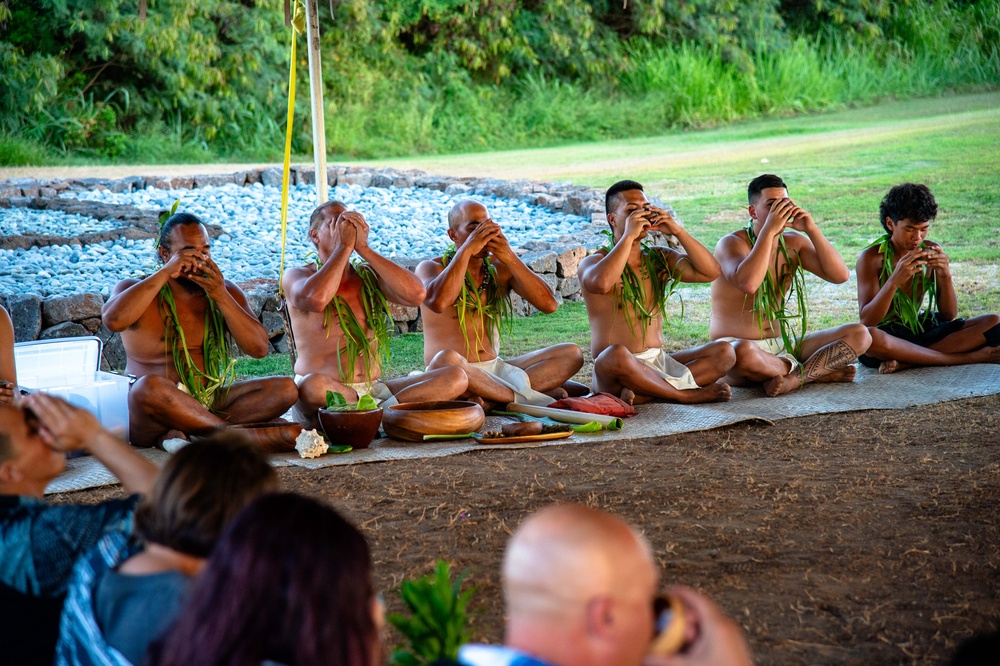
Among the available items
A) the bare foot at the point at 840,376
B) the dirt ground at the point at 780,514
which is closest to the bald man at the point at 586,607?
the dirt ground at the point at 780,514

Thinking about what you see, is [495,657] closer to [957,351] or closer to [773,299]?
[773,299]

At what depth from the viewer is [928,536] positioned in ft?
10.7

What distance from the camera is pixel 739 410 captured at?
16.3 ft

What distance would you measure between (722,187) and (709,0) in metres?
5.71

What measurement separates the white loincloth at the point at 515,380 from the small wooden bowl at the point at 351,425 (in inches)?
33.7

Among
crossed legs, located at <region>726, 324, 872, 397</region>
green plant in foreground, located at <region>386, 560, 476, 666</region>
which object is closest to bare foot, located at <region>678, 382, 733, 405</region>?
crossed legs, located at <region>726, 324, 872, 397</region>

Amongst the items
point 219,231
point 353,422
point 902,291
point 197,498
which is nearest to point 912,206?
point 902,291

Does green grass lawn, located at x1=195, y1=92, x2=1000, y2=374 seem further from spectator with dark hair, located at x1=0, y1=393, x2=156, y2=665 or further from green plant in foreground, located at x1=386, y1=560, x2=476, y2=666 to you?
spectator with dark hair, located at x1=0, y1=393, x2=156, y2=665

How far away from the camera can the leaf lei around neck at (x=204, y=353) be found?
14.9 ft

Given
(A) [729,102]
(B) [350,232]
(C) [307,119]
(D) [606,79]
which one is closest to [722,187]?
(A) [729,102]

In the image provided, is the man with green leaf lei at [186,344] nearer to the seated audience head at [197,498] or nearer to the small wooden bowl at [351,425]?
the small wooden bowl at [351,425]

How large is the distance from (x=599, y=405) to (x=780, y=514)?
58.6 inches

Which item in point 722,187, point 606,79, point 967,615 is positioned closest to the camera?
point 967,615

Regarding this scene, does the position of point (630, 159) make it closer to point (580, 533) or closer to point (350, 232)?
point (350, 232)
